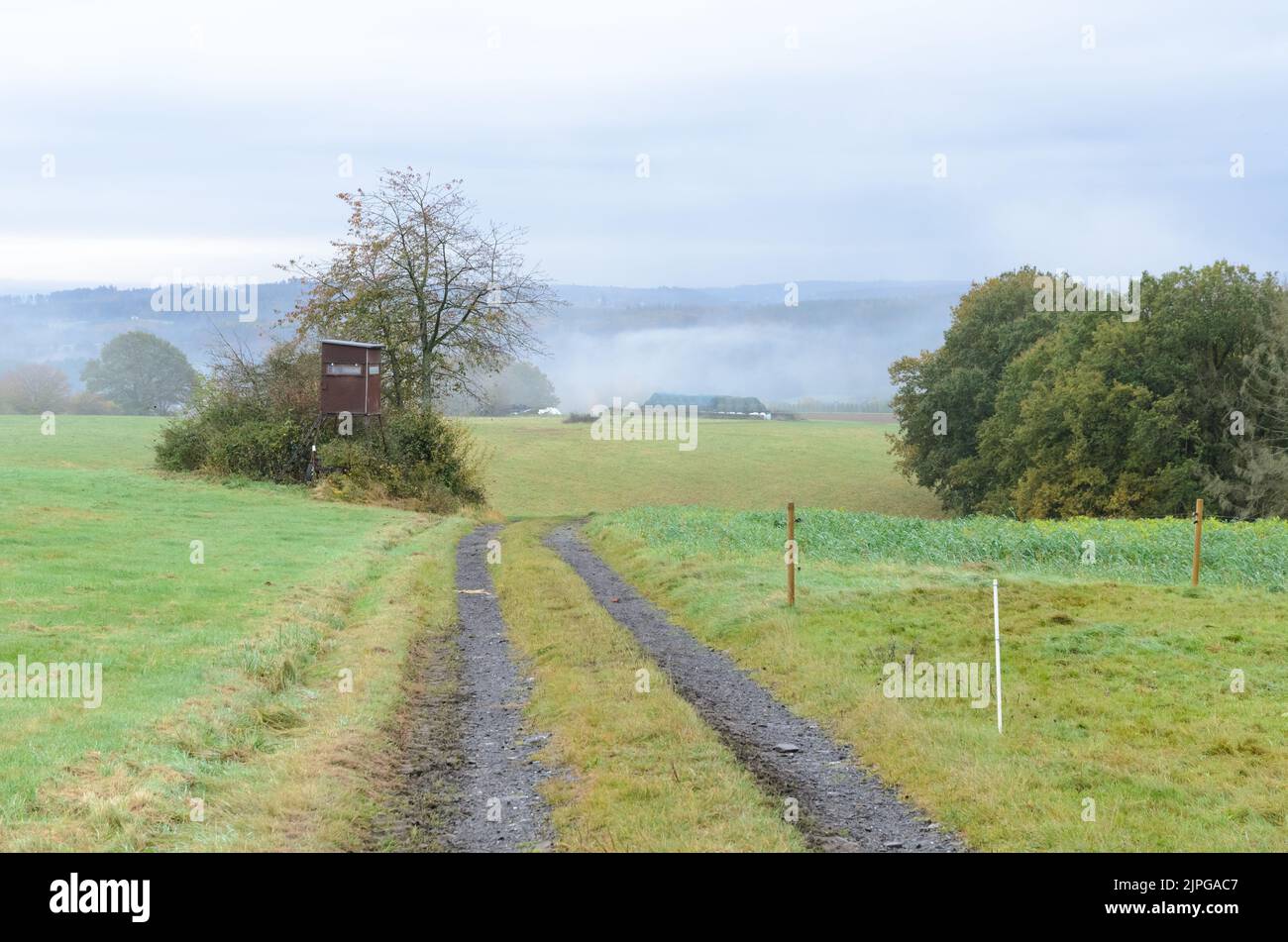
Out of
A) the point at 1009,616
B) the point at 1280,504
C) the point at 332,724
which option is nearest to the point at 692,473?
the point at 1280,504

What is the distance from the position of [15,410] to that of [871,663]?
445ft

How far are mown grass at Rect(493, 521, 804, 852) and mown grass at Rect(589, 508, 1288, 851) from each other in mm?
1722

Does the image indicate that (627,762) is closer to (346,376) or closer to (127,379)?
(346,376)

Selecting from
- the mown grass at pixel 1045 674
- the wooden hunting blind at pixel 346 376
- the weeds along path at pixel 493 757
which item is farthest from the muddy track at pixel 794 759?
the wooden hunting blind at pixel 346 376

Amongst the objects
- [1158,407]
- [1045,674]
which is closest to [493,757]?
[1045,674]

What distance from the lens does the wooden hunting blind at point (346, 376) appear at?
46062 mm

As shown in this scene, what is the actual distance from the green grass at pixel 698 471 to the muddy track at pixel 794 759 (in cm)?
4401

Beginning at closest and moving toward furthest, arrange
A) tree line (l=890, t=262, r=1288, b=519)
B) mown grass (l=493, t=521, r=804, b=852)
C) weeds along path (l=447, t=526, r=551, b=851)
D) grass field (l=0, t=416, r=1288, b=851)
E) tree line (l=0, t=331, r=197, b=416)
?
mown grass (l=493, t=521, r=804, b=852) < weeds along path (l=447, t=526, r=551, b=851) < grass field (l=0, t=416, r=1288, b=851) < tree line (l=890, t=262, r=1288, b=519) < tree line (l=0, t=331, r=197, b=416)

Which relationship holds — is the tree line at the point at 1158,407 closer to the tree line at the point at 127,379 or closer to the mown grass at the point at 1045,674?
the mown grass at the point at 1045,674

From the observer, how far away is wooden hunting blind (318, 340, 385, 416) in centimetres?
4606

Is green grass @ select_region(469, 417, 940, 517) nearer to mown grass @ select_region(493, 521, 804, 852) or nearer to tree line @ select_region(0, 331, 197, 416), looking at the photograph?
mown grass @ select_region(493, 521, 804, 852)

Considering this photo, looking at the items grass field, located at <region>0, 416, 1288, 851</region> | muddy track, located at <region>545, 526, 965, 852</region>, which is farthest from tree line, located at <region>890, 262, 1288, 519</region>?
muddy track, located at <region>545, 526, 965, 852</region>

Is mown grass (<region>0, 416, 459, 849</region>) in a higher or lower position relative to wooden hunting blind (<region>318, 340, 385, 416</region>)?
lower
